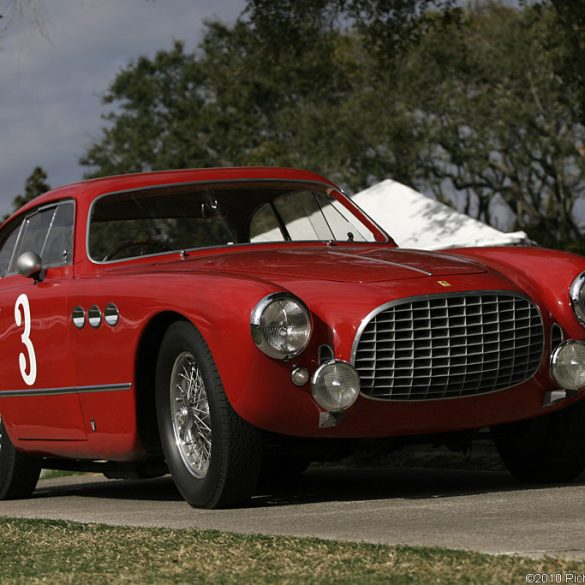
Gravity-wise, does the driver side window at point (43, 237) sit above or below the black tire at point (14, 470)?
above

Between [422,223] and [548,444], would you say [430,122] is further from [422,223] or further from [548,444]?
[548,444]

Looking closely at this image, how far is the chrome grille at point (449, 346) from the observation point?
6277 millimetres

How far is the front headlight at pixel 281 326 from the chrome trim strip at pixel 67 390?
1068mm

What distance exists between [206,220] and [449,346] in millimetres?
2086

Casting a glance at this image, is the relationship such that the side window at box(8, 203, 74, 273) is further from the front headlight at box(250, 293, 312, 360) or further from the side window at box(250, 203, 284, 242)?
the front headlight at box(250, 293, 312, 360)

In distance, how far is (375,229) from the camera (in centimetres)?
830

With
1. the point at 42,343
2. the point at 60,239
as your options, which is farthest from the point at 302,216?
Answer: the point at 42,343

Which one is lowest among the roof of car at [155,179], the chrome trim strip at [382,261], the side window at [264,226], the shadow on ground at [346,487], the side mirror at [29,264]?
the shadow on ground at [346,487]

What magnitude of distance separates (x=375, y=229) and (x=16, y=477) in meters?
2.59

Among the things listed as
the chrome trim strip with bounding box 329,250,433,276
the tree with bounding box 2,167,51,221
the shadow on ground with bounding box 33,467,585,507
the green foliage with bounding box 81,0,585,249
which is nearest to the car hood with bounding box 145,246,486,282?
the chrome trim strip with bounding box 329,250,433,276

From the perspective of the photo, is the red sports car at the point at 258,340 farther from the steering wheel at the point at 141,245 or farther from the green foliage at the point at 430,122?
the green foliage at the point at 430,122

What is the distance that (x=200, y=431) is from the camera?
654 centimetres

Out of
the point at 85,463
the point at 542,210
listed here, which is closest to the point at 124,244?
the point at 85,463

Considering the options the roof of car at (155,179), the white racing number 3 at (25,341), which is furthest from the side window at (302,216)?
the white racing number 3 at (25,341)
